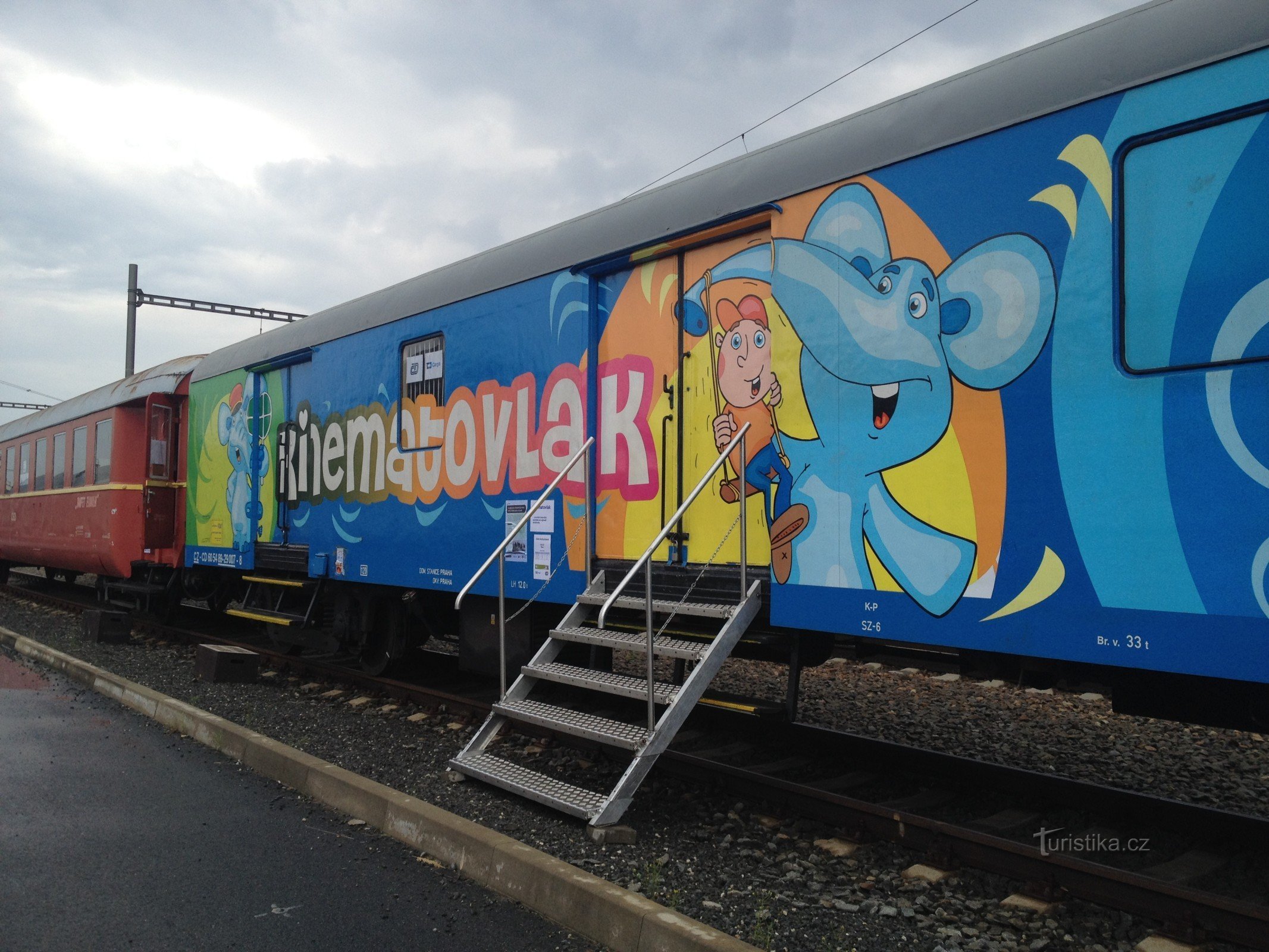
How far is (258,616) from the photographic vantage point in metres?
9.53

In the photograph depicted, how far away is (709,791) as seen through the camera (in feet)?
16.9

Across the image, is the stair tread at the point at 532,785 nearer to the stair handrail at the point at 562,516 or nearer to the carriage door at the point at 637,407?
the stair handrail at the point at 562,516

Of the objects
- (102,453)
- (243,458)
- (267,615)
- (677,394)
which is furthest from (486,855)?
(102,453)

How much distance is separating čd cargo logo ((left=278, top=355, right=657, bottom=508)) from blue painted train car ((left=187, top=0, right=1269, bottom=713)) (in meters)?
0.03

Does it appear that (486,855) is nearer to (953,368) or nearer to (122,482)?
(953,368)

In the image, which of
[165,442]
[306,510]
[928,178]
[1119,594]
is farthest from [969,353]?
[165,442]

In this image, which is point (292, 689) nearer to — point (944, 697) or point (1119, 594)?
point (944, 697)

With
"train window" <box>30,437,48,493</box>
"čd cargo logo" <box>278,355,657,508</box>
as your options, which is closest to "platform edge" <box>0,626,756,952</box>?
"čd cargo logo" <box>278,355,657,508</box>

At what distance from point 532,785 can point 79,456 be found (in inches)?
491

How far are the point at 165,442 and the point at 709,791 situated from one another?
990 cm

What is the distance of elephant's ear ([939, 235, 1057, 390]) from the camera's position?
12.2 ft

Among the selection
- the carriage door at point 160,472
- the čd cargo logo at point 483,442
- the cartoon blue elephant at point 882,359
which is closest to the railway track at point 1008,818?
the cartoon blue elephant at point 882,359

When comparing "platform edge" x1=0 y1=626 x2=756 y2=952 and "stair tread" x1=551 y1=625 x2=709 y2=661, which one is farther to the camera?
"stair tread" x1=551 y1=625 x2=709 y2=661

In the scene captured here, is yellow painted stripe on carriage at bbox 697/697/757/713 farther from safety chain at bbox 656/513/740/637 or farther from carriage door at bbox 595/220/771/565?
carriage door at bbox 595/220/771/565
